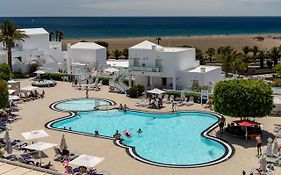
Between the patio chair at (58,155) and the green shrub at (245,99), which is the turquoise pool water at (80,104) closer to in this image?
the patio chair at (58,155)

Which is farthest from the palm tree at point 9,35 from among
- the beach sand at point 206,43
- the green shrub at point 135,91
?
the beach sand at point 206,43

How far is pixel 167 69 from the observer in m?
41.9

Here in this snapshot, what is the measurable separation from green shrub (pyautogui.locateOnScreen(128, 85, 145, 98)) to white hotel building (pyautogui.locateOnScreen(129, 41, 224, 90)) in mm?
2353

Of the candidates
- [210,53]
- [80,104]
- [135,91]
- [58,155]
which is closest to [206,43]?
[210,53]

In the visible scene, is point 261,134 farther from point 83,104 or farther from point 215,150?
point 83,104

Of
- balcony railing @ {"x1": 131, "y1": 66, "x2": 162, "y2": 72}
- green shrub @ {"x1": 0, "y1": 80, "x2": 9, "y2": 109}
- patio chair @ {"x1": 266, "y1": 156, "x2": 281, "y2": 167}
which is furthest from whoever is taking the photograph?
balcony railing @ {"x1": 131, "y1": 66, "x2": 162, "y2": 72}

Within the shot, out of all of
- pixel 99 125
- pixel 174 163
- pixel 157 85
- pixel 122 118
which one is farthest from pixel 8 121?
pixel 157 85

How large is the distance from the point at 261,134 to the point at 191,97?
1172 centimetres

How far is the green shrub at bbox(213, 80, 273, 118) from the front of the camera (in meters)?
26.3

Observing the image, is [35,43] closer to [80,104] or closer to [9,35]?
[9,35]

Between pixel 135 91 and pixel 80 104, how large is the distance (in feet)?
18.1

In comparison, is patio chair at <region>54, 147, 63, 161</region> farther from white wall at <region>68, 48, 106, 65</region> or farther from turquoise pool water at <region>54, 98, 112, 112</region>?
white wall at <region>68, 48, 106, 65</region>

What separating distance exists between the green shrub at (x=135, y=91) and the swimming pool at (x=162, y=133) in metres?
4.92

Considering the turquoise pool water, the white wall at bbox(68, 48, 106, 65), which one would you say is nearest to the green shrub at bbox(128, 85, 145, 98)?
the turquoise pool water
